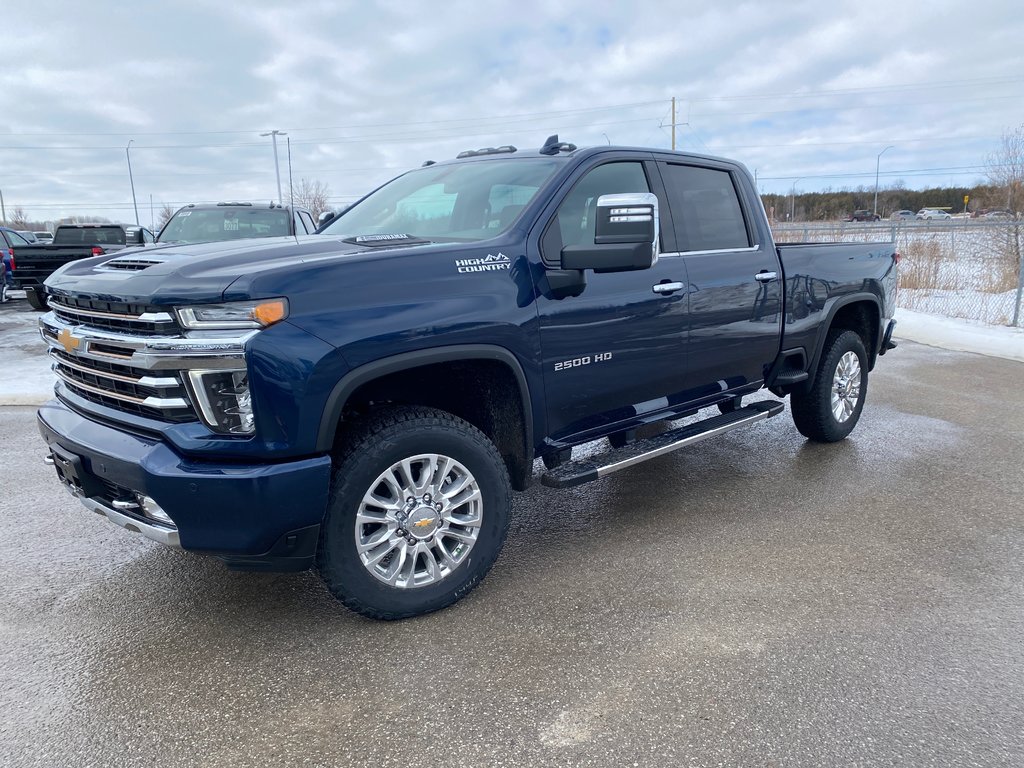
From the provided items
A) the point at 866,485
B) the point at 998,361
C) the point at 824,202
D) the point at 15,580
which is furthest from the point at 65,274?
the point at 824,202

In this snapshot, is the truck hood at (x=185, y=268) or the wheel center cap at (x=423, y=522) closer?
the truck hood at (x=185, y=268)

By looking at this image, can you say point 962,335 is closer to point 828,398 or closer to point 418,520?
point 828,398

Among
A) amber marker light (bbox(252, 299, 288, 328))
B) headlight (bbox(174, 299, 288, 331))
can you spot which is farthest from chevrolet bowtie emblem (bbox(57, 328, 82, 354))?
amber marker light (bbox(252, 299, 288, 328))

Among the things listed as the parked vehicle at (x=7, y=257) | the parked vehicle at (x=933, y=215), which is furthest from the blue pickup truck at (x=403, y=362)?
the parked vehicle at (x=933, y=215)

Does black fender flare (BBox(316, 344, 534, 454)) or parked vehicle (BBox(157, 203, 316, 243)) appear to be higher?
parked vehicle (BBox(157, 203, 316, 243))

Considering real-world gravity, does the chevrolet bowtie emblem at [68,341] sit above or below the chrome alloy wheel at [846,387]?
above

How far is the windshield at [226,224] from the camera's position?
32.0 ft

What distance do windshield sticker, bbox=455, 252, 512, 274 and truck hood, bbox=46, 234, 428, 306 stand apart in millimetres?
246

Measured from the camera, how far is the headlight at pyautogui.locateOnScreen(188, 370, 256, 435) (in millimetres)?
2619

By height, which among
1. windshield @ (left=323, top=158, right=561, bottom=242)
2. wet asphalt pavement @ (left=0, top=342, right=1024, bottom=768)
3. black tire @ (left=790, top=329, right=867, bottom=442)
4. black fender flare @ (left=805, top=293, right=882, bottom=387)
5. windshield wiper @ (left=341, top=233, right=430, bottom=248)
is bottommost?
wet asphalt pavement @ (left=0, top=342, right=1024, bottom=768)

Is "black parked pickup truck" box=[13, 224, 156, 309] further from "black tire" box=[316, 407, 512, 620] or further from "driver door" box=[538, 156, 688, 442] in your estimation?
"black tire" box=[316, 407, 512, 620]

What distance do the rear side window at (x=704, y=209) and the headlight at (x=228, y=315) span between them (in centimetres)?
246

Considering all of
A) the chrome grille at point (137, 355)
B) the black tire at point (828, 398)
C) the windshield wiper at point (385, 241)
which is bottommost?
the black tire at point (828, 398)

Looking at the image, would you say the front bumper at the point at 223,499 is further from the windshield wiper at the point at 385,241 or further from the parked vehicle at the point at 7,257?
the parked vehicle at the point at 7,257
